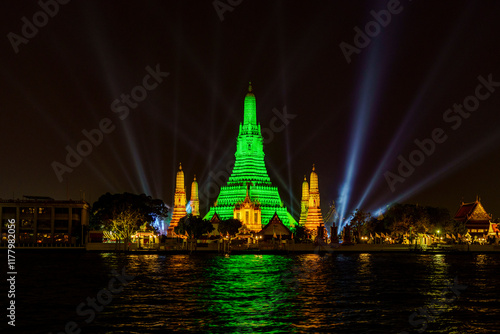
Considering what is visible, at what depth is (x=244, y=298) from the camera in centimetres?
4338

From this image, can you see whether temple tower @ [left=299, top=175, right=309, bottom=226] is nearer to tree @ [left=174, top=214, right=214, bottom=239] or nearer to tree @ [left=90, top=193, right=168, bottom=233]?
tree @ [left=174, top=214, right=214, bottom=239]

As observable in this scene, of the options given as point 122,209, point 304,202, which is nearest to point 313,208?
point 304,202

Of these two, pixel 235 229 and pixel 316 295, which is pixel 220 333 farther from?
pixel 235 229

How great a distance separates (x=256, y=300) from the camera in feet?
140

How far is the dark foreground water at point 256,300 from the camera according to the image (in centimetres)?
3388

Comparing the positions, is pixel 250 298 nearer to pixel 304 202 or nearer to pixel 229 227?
pixel 229 227

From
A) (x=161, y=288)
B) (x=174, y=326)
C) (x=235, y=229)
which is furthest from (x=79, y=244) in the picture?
(x=174, y=326)

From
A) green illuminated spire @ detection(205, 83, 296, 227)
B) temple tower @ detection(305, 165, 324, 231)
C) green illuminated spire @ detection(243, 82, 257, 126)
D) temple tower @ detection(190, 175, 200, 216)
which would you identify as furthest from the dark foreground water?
temple tower @ detection(190, 175, 200, 216)

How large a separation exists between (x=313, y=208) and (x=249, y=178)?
598 inches

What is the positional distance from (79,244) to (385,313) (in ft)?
311

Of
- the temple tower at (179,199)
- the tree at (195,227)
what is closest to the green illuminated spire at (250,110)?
the temple tower at (179,199)

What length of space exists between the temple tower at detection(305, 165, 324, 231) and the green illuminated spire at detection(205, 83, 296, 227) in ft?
14.8

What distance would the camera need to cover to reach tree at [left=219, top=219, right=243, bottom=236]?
419 feet

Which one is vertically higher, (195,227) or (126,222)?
(195,227)
